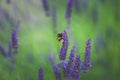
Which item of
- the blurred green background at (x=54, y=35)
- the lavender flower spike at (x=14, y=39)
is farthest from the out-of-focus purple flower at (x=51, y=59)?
the lavender flower spike at (x=14, y=39)

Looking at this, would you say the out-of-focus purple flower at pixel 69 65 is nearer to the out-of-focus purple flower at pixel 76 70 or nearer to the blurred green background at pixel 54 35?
the out-of-focus purple flower at pixel 76 70

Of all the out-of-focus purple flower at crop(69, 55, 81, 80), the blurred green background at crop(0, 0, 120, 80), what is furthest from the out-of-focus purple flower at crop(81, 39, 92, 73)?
the blurred green background at crop(0, 0, 120, 80)

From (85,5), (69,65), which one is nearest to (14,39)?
(69,65)

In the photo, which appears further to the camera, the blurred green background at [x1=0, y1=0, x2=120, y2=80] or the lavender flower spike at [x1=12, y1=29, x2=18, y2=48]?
the blurred green background at [x1=0, y1=0, x2=120, y2=80]

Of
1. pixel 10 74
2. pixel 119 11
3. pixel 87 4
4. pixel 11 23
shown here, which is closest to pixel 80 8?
pixel 87 4

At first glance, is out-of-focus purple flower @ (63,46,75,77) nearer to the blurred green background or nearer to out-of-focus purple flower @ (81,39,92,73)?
out-of-focus purple flower @ (81,39,92,73)

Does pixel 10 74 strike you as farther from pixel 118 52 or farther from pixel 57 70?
pixel 118 52

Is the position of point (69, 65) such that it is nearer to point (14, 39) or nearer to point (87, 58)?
point (87, 58)

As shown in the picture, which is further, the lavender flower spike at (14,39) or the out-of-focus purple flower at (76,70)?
the lavender flower spike at (14,39)
